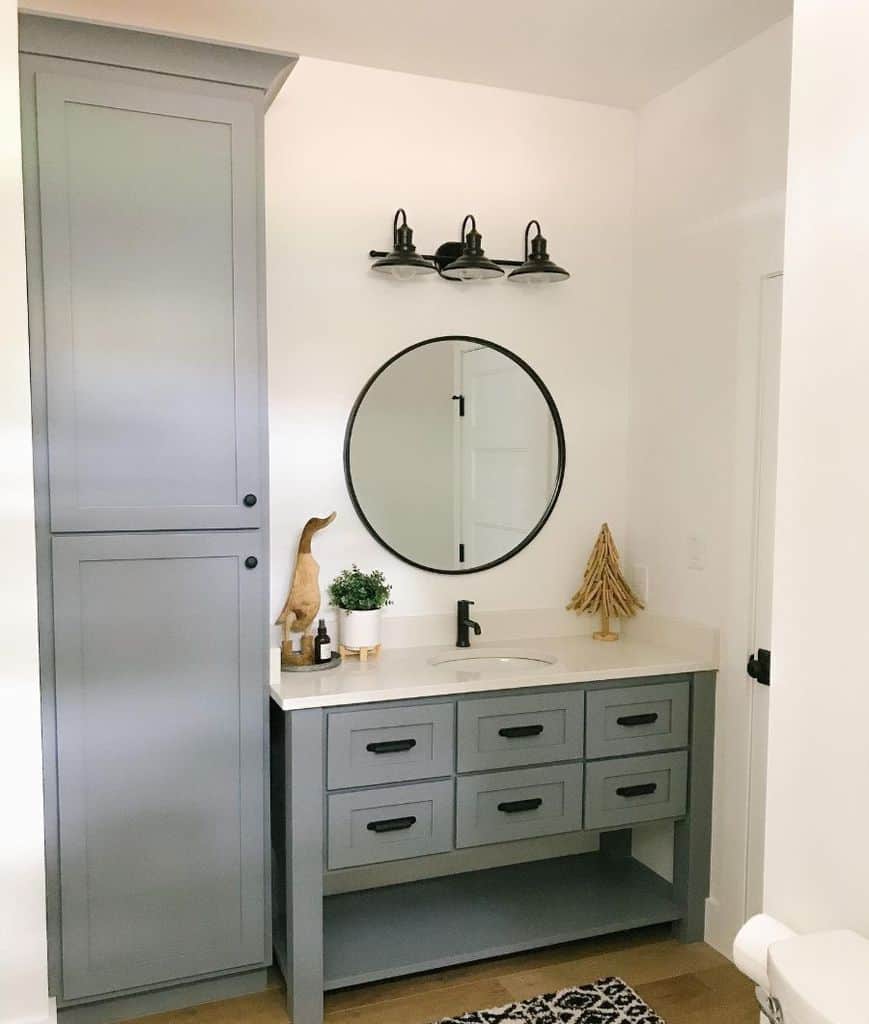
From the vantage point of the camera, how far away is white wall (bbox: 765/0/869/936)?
0.85 m

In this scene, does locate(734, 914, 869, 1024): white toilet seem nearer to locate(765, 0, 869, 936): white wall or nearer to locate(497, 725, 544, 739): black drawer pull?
locate(765, 0, 869, 936): white wall

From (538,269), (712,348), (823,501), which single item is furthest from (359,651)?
(823,501)

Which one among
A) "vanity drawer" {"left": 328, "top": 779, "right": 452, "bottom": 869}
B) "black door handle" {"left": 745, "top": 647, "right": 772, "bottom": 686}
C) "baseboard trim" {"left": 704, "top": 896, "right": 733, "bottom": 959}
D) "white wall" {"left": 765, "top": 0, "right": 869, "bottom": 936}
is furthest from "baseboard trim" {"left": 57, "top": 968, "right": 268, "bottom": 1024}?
"white wall" {"left": 765, "top": 0, "right": 869, "bottom": 936}

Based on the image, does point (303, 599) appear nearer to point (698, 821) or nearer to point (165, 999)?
point (165, 999)

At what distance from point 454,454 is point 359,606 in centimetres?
60

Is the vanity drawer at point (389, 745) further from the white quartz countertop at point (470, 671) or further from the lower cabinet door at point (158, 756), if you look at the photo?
the lower cabinet door at point (158, 756)

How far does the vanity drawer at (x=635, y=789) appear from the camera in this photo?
270 centimetres

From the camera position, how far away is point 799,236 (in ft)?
3.00

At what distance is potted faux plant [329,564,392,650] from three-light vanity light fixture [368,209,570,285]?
935 mm

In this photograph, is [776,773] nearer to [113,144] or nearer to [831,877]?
[831,877]

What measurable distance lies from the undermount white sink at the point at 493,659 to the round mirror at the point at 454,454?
28 cm

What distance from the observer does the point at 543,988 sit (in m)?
2.59

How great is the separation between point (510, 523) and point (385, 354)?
699 mm

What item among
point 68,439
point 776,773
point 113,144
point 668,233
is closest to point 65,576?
point 68,439
